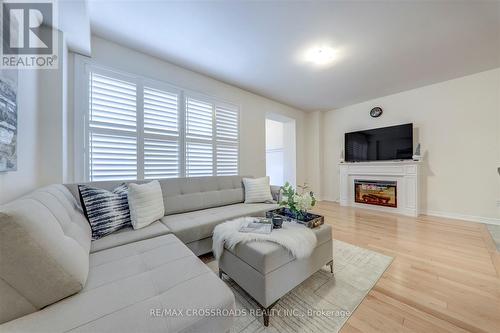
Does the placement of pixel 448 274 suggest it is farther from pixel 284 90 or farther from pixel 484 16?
pixel 284 90

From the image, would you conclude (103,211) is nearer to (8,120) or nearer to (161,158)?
(8,120)

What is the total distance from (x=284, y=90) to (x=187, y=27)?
2197 millimetres

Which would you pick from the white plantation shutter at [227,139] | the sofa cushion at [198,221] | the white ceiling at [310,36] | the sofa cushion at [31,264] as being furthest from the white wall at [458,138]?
the sofa cushion at [31,264]

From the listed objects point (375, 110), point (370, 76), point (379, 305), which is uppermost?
point (370, 76)

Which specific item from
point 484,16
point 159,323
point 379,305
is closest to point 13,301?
point 159,323

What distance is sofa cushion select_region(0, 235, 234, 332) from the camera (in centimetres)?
68

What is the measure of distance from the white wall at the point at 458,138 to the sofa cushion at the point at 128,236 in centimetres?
462

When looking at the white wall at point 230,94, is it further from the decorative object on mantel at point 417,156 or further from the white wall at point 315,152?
the decorative object on mantel at point 417,156

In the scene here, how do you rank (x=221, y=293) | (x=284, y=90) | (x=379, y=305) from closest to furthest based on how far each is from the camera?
(x=221, y=293) < (x=379, y=305) < (x=284, y=90)

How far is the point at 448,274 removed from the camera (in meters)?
1.69

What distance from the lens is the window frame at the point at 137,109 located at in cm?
214

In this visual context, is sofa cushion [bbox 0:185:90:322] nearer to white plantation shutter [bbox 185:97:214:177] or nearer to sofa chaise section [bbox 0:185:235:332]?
sofa chaise section [bbox 0:185:235:332]

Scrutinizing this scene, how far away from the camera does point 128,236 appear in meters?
1.53

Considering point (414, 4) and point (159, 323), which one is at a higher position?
point (414, 4)
